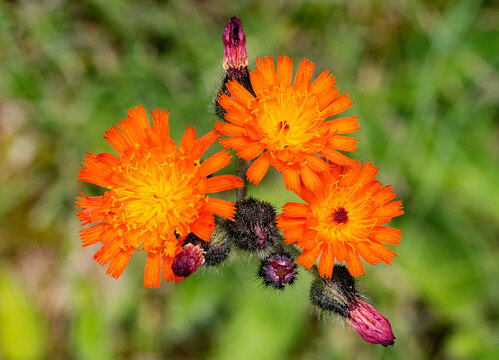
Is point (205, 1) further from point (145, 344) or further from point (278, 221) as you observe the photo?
point (145, 344)

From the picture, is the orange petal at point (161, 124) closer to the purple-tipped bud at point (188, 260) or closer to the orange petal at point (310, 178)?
the purple-tipped bud at point (188, 260)

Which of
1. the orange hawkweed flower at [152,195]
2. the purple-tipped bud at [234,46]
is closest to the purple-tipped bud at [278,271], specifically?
the orange hawkweed flower at [152,195]

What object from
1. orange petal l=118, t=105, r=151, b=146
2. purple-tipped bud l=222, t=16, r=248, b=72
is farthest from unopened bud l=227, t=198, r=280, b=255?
purple-tipped bud l=222, t=16, r=248, b=72

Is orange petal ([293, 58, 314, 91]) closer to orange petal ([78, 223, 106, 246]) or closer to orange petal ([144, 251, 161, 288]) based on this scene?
orange petal ([144, 251, 161, 288])

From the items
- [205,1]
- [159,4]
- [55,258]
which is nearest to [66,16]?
[159,4]

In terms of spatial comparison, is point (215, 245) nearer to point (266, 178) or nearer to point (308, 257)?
point (308, 257)

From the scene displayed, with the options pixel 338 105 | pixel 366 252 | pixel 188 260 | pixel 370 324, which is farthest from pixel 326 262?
pixel 338 105

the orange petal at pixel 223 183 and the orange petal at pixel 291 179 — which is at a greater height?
the orange petal at pixel 291 179
